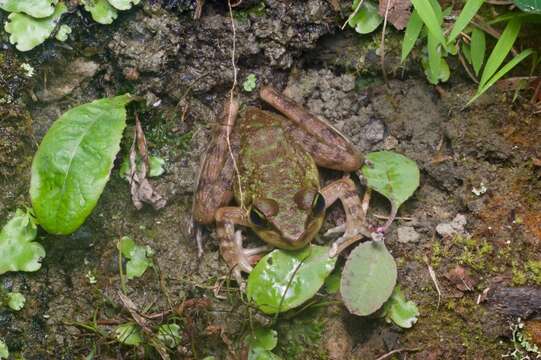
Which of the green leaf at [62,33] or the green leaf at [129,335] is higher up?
the green leaf at [62,33]

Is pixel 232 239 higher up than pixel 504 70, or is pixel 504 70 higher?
pixel 504 70

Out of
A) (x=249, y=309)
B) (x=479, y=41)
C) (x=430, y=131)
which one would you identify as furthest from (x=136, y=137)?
(x=479, y=41)

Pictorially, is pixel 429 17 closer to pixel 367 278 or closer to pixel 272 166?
pixel 272 166

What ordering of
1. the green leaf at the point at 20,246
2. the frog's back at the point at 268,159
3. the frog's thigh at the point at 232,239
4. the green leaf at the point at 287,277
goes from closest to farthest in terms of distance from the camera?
the green leaf at the point at 287,277 → the green leaf at the point at 20,246 → the frog's thigh at the point at 232,239 → the frog's back at the point at 268,159

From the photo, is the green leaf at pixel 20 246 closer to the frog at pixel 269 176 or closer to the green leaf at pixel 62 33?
the frog at pixel 269 176

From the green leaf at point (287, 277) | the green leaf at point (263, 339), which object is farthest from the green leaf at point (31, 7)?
the green leaf at point (263, 339)

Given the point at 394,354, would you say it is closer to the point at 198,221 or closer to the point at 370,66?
the point at 198,221

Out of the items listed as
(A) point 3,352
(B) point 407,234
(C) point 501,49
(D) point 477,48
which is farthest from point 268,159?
(A) point 3,352
